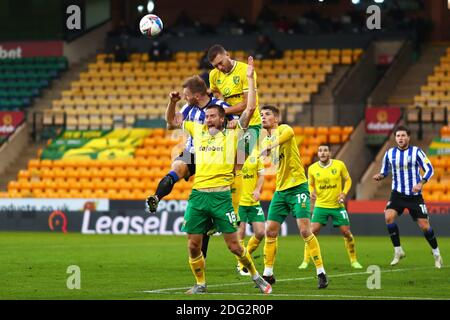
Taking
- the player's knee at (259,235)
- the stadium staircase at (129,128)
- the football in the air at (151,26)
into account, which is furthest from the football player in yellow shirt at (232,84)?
the stadium staircase at (129,128)

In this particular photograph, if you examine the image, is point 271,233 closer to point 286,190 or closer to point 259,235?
point 286,190

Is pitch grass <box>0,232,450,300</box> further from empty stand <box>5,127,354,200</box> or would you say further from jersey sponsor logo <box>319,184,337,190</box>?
empty stand <box>5,127,354,200</box>

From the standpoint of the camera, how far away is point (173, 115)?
1404 centimetres

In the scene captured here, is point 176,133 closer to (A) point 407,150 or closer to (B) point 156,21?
(A) point 407,150

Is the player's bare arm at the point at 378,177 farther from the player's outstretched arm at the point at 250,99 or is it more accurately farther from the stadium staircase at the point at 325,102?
the stadium staircase at the point at 325,102

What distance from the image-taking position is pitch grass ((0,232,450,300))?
13648mm

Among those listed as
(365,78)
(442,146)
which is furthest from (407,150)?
(365,78)

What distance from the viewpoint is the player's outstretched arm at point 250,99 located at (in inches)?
542

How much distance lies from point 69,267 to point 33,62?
82.4 ft

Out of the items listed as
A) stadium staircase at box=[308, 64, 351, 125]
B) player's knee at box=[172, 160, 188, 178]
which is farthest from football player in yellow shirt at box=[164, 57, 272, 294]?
stadium staircase at box=[308, 64, 351, 125]

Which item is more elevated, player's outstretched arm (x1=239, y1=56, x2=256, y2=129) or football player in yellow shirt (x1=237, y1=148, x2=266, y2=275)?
player's outstretched arm (x1=239, y1=56, x2=256, y2=129)

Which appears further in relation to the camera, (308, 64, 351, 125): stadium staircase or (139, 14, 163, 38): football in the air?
(308, 64, 351, 125): stadium staircase

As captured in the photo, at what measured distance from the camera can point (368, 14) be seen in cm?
3766

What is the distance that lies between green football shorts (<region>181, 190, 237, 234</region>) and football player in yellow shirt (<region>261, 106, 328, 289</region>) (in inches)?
77.8
